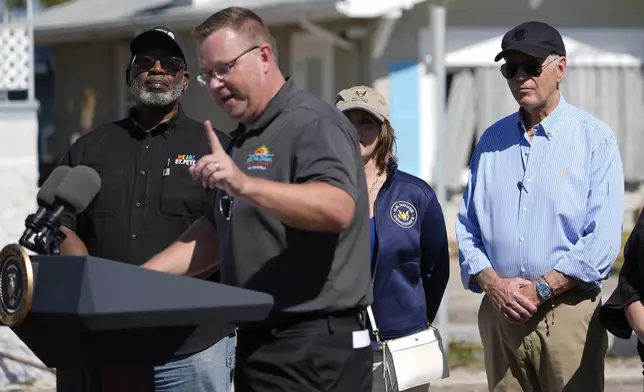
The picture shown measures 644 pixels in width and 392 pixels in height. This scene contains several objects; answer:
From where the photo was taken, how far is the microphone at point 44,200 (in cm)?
354

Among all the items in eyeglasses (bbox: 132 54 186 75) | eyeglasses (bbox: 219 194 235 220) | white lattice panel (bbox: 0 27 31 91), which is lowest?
eyeglasses (bbox: 219 194 235 220)

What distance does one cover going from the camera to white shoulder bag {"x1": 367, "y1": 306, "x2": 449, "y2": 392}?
17.3 ft

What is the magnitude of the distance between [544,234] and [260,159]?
6.00 ft

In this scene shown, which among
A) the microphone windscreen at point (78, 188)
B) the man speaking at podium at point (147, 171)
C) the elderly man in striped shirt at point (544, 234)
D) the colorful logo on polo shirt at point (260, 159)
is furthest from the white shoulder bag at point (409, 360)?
the microphone windscreen at point (78, 188)

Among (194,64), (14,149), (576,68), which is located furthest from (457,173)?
(14,149)

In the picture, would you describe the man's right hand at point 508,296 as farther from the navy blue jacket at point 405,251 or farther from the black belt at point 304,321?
the black belt at point 304,321

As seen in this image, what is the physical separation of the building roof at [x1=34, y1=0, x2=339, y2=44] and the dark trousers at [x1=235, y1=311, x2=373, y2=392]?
10621 mm

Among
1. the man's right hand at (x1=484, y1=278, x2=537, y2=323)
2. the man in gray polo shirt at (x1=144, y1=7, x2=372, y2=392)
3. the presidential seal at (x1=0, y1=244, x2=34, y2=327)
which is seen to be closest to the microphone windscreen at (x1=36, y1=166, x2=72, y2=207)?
the presidential seal at (x1=0, y1=244, x2=34, y2=327)

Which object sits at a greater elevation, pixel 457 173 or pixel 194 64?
pixel 194 64

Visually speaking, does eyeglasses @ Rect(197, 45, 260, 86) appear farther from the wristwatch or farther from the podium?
Result: the wristwatch

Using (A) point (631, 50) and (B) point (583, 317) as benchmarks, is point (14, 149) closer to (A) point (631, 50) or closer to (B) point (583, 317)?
(B) point (583, 317)

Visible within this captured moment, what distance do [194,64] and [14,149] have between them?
6.15 metres

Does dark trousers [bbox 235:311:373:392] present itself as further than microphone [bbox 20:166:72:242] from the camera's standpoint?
Yes

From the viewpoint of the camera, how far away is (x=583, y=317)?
528cm
